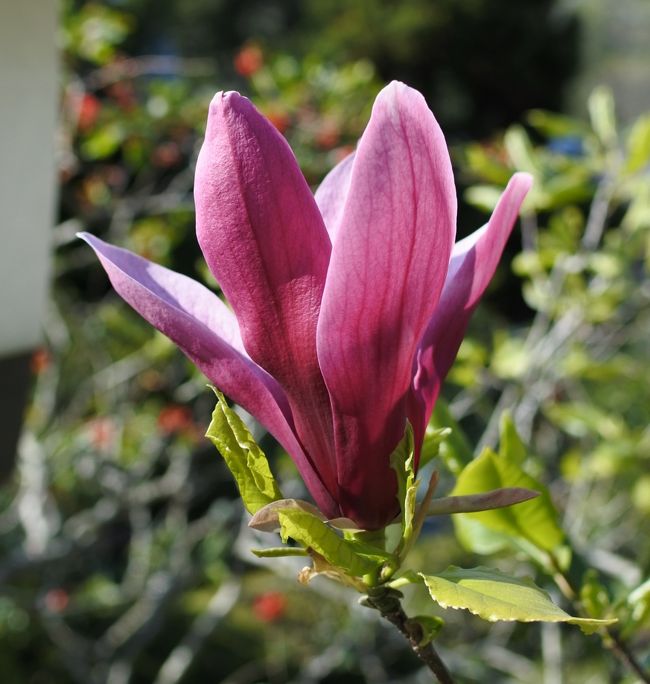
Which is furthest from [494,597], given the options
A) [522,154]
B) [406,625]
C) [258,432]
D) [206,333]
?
[258,432]

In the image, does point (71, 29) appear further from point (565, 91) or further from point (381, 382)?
point (565, 91)

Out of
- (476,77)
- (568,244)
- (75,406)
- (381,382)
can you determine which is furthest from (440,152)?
(476,77)

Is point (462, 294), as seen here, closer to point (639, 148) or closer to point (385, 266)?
point (385, 266)

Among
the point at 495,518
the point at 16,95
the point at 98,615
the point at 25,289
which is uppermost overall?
the point at 16,95

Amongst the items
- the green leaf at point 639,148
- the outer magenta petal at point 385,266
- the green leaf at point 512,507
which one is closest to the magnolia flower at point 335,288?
the outer magenta petal at point 385,266

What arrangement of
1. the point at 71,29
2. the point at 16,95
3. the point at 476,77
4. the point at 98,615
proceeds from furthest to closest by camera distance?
the point at 476,77 < the point at 98,615 < the point at 71,29 < the point at 16,95

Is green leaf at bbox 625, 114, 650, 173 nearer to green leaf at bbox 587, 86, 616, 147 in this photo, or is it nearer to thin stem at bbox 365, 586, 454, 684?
green leaf at bbox 587, 86, 616, 147

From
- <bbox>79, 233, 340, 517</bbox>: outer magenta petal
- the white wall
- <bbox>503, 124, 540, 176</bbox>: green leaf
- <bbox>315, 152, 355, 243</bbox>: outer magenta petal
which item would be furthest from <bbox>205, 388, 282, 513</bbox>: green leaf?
the white wall
